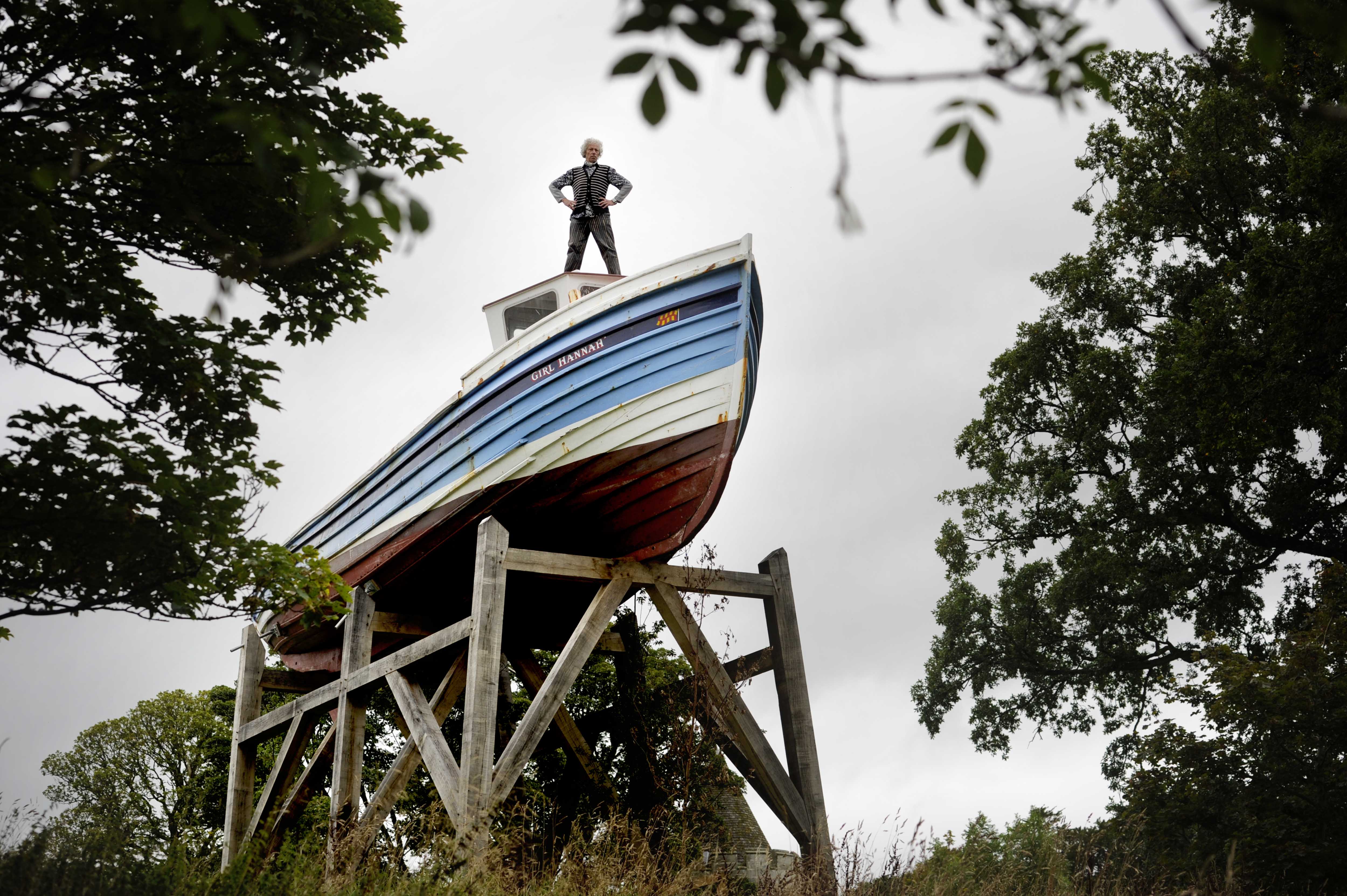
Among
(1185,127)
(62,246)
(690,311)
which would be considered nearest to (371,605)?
(690,311)

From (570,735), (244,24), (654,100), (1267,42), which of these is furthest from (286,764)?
(1267,42)

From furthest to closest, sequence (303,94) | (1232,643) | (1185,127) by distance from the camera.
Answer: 1. (1232,643)
2. (1185,127)
3. (303,94)

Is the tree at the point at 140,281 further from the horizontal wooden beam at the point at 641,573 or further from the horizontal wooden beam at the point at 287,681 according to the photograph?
the horizontal wooden beam at the point at 287,681

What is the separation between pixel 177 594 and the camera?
21.9 feet

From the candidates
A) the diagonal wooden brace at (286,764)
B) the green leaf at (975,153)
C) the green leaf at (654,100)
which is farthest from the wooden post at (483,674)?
the green leaf at (975,153)

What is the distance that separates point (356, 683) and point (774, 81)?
9198 millimetres

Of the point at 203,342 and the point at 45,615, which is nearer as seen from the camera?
the point at 45,615

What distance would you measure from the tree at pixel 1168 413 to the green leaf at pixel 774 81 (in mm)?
12053

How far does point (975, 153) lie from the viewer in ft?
8.45

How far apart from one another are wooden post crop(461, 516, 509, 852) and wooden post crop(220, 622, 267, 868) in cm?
521

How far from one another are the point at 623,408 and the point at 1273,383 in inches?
312

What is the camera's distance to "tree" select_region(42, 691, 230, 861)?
21.7 meters

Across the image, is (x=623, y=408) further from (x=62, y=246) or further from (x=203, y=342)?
(x=62, y=246)

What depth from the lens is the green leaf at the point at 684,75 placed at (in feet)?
8.50
